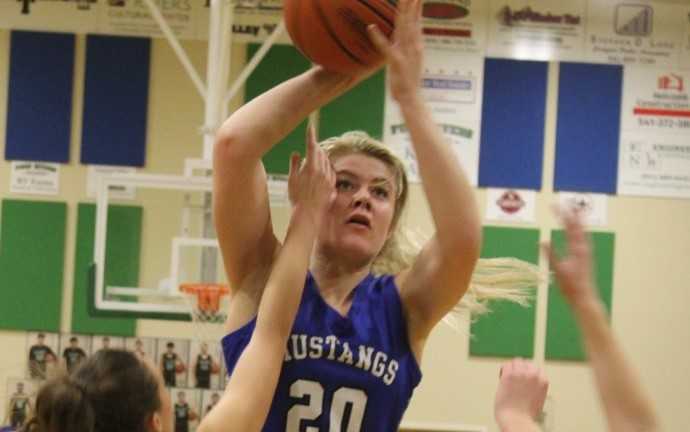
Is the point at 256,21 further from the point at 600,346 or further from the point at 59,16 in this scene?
the point at 600,346

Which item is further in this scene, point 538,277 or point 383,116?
point 383,116

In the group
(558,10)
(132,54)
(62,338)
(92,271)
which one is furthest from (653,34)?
(62,338)

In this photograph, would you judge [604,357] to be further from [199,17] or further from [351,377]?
[199,17]

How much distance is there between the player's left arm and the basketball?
0.07m

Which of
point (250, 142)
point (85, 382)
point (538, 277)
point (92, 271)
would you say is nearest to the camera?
point (85, 382)

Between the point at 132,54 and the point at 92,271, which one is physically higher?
the point at 132,54

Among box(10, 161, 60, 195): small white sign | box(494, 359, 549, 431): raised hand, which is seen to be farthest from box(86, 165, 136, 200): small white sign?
box(494, 359, 549, 431): raised hand

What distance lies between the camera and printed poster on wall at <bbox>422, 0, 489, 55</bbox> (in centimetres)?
764

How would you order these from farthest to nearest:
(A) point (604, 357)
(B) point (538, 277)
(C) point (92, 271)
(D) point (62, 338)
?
(D) point (62, 338) → (C) point (92, 271) → (B) point (538, 277) → (A) point (604, 357)

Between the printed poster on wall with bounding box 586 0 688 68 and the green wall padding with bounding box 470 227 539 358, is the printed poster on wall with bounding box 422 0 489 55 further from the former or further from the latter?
the green wall padding with bounding box 470 227 539 358

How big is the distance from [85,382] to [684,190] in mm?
6529

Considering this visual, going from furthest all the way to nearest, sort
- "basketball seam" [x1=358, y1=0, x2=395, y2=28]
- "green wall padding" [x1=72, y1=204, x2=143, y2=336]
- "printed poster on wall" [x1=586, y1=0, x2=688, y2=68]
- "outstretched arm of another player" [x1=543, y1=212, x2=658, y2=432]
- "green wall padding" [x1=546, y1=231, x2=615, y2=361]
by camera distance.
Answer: "printed poster on wall" [x1=586, y1=0, x2=688, y2=68] → "green wall padding" [x1=546, y1=231, x2=615, y2=361] → "green wall padding" [x1=72, y1=204, x2=143, y2=336] → "basketball seam" [x1=358, y1=0, x2=395, y2=28] → "outstretched arm of another player" [x1=543, y1=212, x2=658, y2=432]

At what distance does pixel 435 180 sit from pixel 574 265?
0.50 m

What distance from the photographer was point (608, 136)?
767 cm
